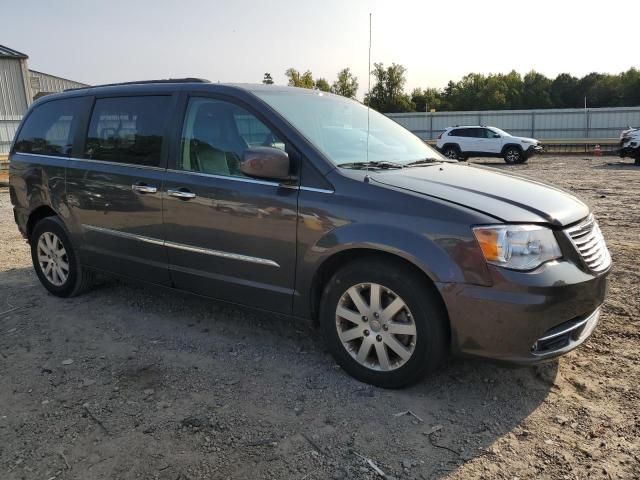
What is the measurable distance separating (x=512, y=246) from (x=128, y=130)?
10.1ft

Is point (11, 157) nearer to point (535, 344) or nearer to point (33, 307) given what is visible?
Result: point (33, 307)

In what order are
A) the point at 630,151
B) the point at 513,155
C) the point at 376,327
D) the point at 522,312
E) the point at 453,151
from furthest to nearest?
the point at 453,151 → the point at 513,155 → the point at 630,151 → the point at 376,327 → the point at 522,312

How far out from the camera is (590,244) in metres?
3.10

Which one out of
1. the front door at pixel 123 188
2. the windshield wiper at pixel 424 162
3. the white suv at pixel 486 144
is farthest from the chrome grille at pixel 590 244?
the white suv at pixel 486 144

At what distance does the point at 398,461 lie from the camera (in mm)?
2547

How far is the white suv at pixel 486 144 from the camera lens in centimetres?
2381

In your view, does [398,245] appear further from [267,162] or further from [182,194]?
[182,194]

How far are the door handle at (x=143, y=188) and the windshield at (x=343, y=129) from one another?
1.06 m

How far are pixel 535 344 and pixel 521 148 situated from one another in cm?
2282

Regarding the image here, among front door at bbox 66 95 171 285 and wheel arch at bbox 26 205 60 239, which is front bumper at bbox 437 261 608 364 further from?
wheel arch at bbox 26 205 60 239

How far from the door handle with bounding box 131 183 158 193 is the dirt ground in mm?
815

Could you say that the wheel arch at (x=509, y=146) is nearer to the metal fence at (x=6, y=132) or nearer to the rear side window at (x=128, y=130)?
the metal fence at (x=6, y=132)

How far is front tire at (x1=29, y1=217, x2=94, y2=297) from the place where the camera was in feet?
15.8

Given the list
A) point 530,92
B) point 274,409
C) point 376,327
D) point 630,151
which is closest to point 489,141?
point 630,151
